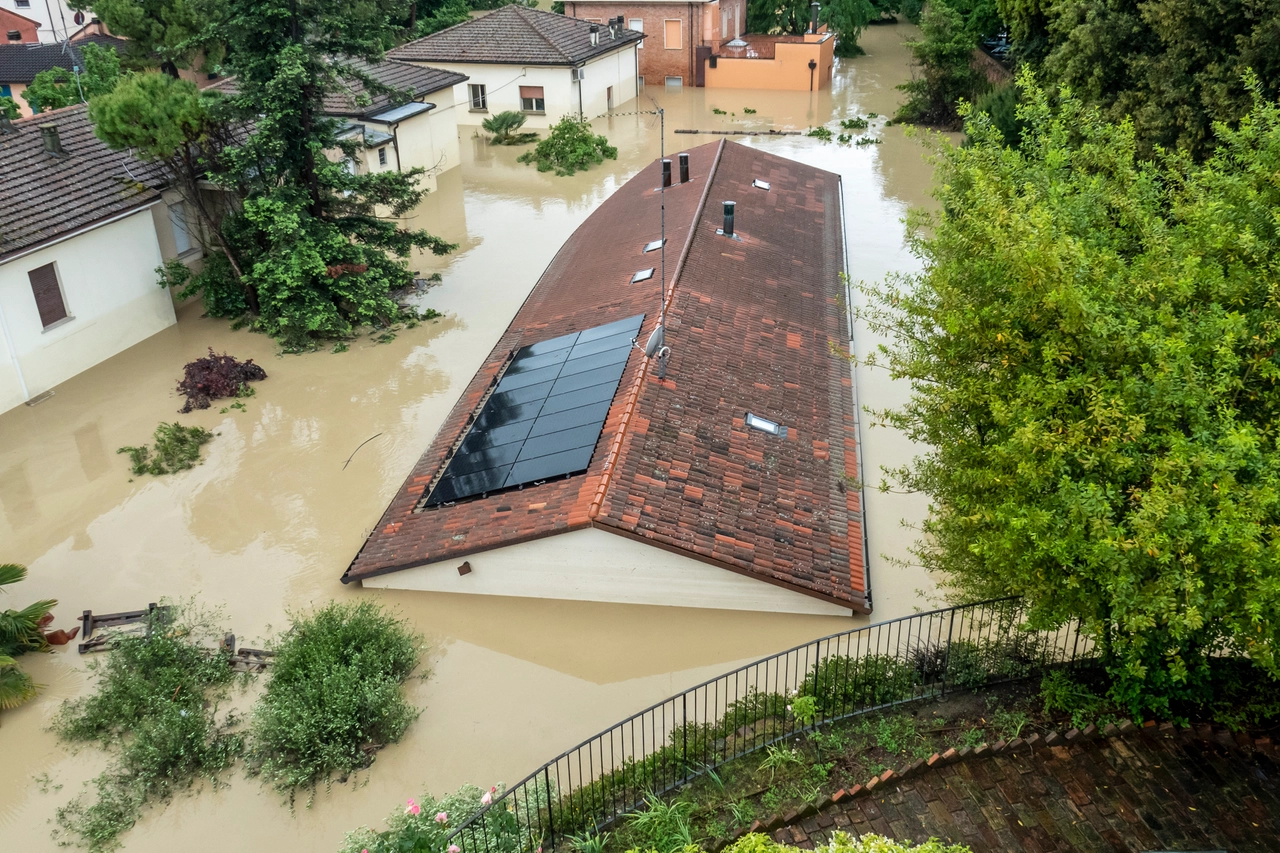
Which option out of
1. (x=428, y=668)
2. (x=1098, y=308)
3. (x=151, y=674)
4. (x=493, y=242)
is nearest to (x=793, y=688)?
(x=428, y=668)

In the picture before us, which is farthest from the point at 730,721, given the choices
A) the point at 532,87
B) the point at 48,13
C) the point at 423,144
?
the point at 48,13

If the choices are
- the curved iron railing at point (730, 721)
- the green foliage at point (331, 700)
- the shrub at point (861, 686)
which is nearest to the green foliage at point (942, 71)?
the curved iron railing at point (730, 721)

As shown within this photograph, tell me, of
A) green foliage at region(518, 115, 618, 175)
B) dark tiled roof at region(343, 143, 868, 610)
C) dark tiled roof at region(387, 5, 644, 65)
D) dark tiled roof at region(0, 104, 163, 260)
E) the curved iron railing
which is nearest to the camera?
the curved iron railing

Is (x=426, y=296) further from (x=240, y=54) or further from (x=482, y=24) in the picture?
(x=482, y=24)

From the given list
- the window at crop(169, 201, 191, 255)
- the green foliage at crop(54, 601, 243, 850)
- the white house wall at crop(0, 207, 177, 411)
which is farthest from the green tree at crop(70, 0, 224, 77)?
the green foliage at crop(54, 601, 243, 850)

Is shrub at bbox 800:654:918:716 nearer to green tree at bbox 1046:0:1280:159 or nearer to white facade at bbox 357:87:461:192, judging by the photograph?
green tree at bbox 1046:0:1280:159

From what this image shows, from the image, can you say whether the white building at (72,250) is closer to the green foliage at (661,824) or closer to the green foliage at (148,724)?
the green foliage at (148,724)
